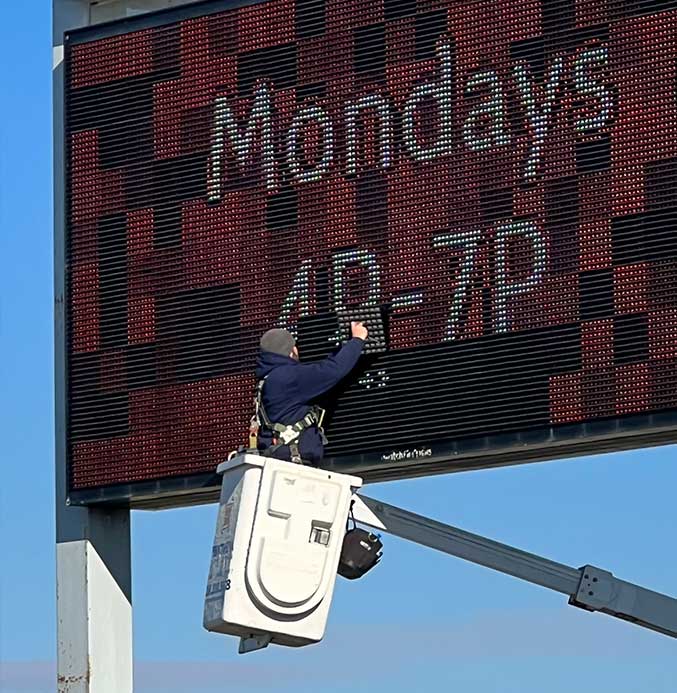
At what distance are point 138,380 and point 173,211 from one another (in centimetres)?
87

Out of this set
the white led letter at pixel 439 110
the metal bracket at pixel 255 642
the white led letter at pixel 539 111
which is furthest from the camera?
the white led letter at pixel 439 110

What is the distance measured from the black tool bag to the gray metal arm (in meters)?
0.39

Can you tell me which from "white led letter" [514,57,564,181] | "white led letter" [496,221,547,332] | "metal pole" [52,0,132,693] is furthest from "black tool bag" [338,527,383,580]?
"metal pole" [52,0,132,693]

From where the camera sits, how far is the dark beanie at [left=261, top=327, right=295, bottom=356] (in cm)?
1159

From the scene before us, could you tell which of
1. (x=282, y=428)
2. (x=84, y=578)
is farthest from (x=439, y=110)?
(x=84, y=578)

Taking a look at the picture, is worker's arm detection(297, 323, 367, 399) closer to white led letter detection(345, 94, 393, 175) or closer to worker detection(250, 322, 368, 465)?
worker detection(250, 322, 368, 465)

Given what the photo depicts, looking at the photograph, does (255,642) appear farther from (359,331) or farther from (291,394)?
(359,331)

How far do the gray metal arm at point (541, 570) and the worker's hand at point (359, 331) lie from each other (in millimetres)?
788

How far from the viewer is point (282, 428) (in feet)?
37.0

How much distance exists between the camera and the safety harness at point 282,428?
11.2 m

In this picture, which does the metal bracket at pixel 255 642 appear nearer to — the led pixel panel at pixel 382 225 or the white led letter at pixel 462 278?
the led pixel panel at pixel 382 225

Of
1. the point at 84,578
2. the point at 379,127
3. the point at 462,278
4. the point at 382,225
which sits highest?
the point at 379,127

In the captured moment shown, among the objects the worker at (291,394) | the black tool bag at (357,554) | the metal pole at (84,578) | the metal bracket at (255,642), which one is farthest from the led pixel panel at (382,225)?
the metal bracket at (255,642)

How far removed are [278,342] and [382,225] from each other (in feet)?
2.65
